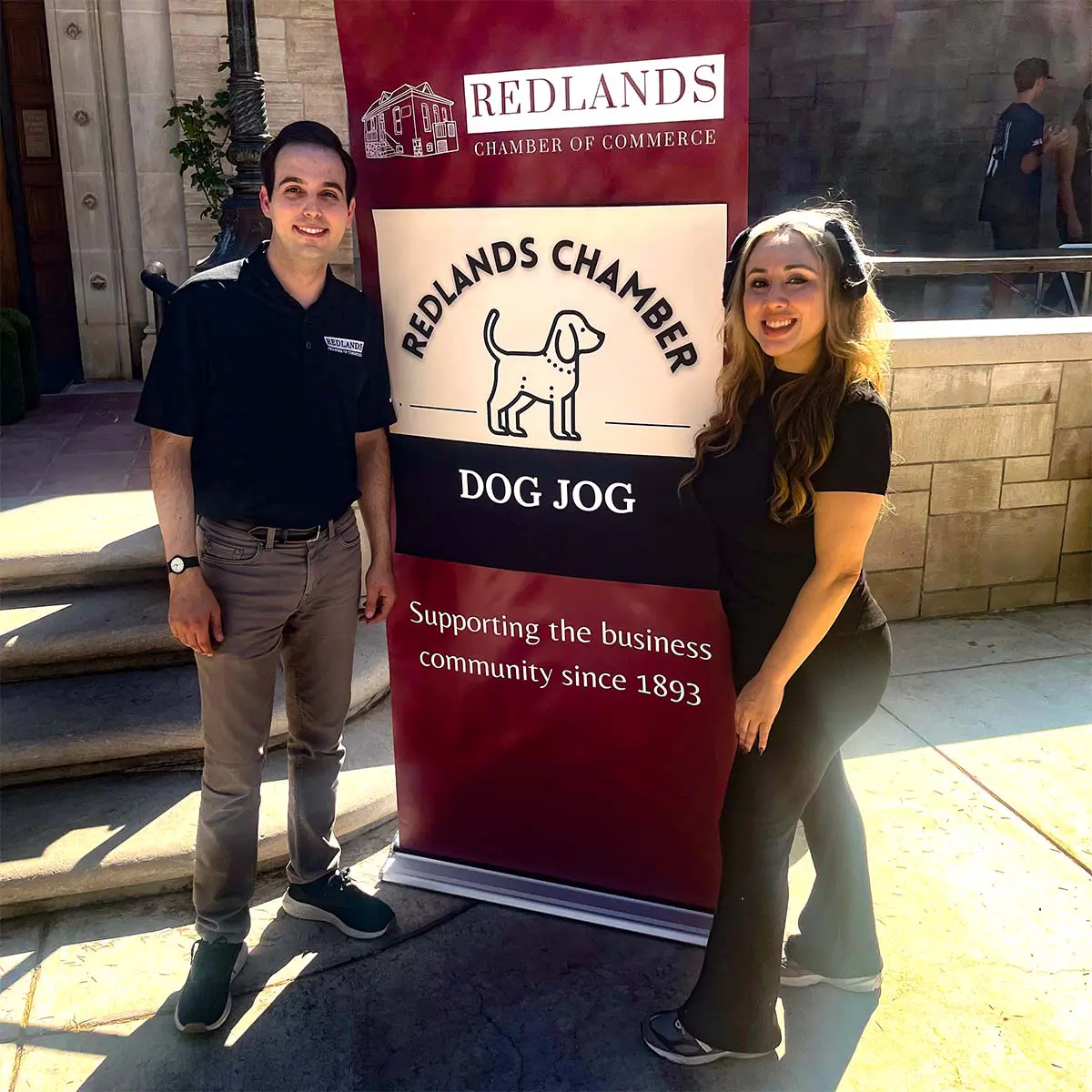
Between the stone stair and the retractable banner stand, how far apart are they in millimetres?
664

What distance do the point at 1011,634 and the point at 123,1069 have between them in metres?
4.03

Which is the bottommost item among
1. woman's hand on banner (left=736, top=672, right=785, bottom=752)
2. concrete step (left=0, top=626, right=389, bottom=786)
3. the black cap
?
concrete step (left=0, top=626, right=389, bottom=786)

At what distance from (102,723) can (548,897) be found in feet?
5.40

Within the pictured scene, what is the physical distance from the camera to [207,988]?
2766 millimetres

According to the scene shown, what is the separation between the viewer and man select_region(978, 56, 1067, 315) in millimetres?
7777

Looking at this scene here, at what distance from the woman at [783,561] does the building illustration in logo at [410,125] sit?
86 cm

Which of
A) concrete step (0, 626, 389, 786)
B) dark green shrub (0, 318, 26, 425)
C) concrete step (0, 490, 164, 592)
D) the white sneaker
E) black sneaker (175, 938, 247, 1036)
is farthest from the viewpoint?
dark green shrub (0, 318, 26, 425)

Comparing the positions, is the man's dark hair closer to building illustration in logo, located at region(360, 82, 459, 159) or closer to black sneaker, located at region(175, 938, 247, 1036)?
building illustration in logo, located at region(360, 82, 459, 159)

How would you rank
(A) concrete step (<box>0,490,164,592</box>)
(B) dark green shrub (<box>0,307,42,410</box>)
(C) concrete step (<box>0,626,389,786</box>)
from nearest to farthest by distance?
(C) concrete step (<box>0,626,389,786</box>) < (A) concrete step (<box>0,490,164,592</box>) < (B) dark green shrub (<box>0,307,42,410</box>)

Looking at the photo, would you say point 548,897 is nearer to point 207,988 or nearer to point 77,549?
point 207,988

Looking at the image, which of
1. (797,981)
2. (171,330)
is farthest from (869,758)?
(171,330)

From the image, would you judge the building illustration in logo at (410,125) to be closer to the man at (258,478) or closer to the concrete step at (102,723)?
the man at (258,478)

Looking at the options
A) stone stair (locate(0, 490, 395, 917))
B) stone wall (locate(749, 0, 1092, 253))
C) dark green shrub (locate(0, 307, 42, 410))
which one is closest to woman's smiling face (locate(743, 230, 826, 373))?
stone stair (locate(0, 490, 395, 917))

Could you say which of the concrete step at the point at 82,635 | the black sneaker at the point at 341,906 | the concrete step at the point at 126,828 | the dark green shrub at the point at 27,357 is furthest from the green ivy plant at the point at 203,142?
the black sneaker at the point at 341,906
